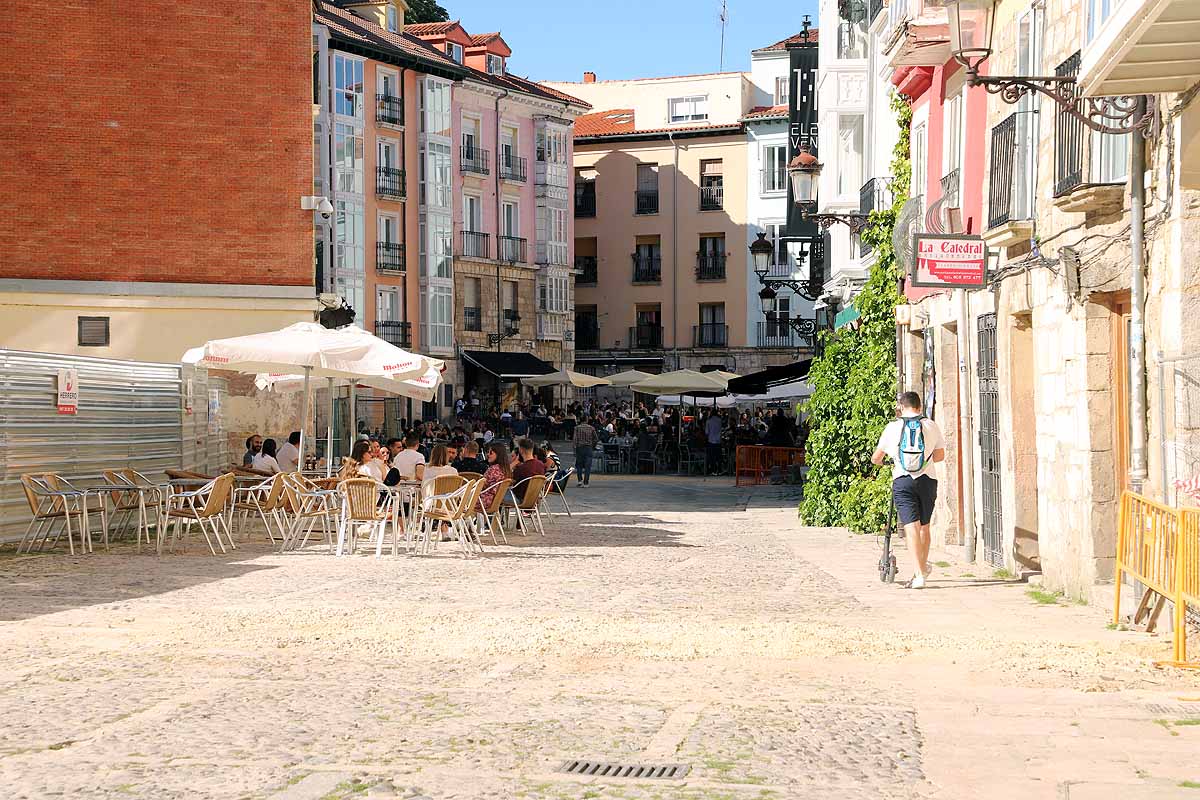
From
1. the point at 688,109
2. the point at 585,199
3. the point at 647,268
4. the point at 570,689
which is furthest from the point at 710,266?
the point at 570,689

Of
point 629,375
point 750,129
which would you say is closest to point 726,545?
point 629,375

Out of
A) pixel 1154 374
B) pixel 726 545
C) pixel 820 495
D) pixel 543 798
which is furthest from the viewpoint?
pixel 820 495

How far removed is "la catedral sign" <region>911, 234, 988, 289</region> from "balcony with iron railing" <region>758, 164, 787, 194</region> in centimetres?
5473

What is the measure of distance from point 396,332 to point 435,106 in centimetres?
871

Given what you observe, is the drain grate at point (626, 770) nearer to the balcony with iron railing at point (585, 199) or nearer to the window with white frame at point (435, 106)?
the window with white frame at point (435, 106)

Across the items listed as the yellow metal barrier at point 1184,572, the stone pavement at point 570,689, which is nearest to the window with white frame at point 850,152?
the stone pavement at point 570,689

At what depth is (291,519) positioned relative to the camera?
1959cm

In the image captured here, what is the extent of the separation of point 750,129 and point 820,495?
49063 millimetres

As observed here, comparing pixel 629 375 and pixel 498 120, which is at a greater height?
pixel 498 120

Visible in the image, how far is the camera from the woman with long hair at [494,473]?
18.0 m

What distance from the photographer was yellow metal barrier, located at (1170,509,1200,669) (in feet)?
27.6

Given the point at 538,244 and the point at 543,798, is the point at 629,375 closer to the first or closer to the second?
the point at 538,244

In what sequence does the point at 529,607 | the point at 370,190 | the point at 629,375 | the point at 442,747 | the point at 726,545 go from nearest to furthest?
the point at 442,747 → the point at 529,607 → the point at 726,545 → the point at 629,375 → the point at 370,190

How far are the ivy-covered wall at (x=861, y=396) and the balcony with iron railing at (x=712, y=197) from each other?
157 ft
